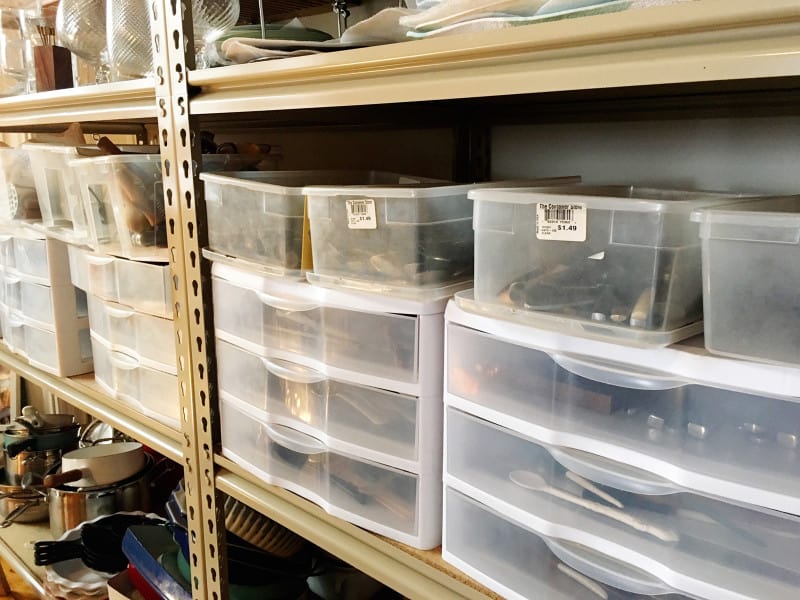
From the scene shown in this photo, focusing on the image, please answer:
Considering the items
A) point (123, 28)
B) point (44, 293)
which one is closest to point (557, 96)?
point (123, 28)

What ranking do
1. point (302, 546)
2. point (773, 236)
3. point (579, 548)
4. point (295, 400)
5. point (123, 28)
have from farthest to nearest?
point (302, 546) < point (123, 28) < point (295, 400) < point (579, 548) < point (773, 236)

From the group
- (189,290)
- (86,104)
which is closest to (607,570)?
(189,290)

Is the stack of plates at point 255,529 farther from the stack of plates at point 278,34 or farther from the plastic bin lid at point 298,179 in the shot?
the stack of plates at point 278,34

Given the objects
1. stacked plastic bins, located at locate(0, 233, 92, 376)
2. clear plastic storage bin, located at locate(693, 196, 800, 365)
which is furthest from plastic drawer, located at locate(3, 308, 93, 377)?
clear plastic storage bin, located at locate(693, 196, 800, 365)

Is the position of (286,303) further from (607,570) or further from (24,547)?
(24,547)

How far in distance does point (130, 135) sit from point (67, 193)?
0.74 metres

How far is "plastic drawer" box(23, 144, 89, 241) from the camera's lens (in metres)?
1.09

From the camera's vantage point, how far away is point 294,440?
769 mm

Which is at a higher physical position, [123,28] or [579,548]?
[123,28]

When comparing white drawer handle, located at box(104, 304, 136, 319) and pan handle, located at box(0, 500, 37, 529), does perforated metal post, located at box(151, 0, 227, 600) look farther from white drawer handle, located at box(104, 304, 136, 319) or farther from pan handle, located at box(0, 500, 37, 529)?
pan handle, located at box(0, 500, 37, 529)

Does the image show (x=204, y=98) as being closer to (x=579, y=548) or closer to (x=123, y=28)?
(x=123, y=28)

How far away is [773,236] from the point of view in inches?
16.8

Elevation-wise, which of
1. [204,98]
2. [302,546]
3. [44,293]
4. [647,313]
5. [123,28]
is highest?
[123,28]

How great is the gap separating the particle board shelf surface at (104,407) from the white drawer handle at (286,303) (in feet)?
1.10
